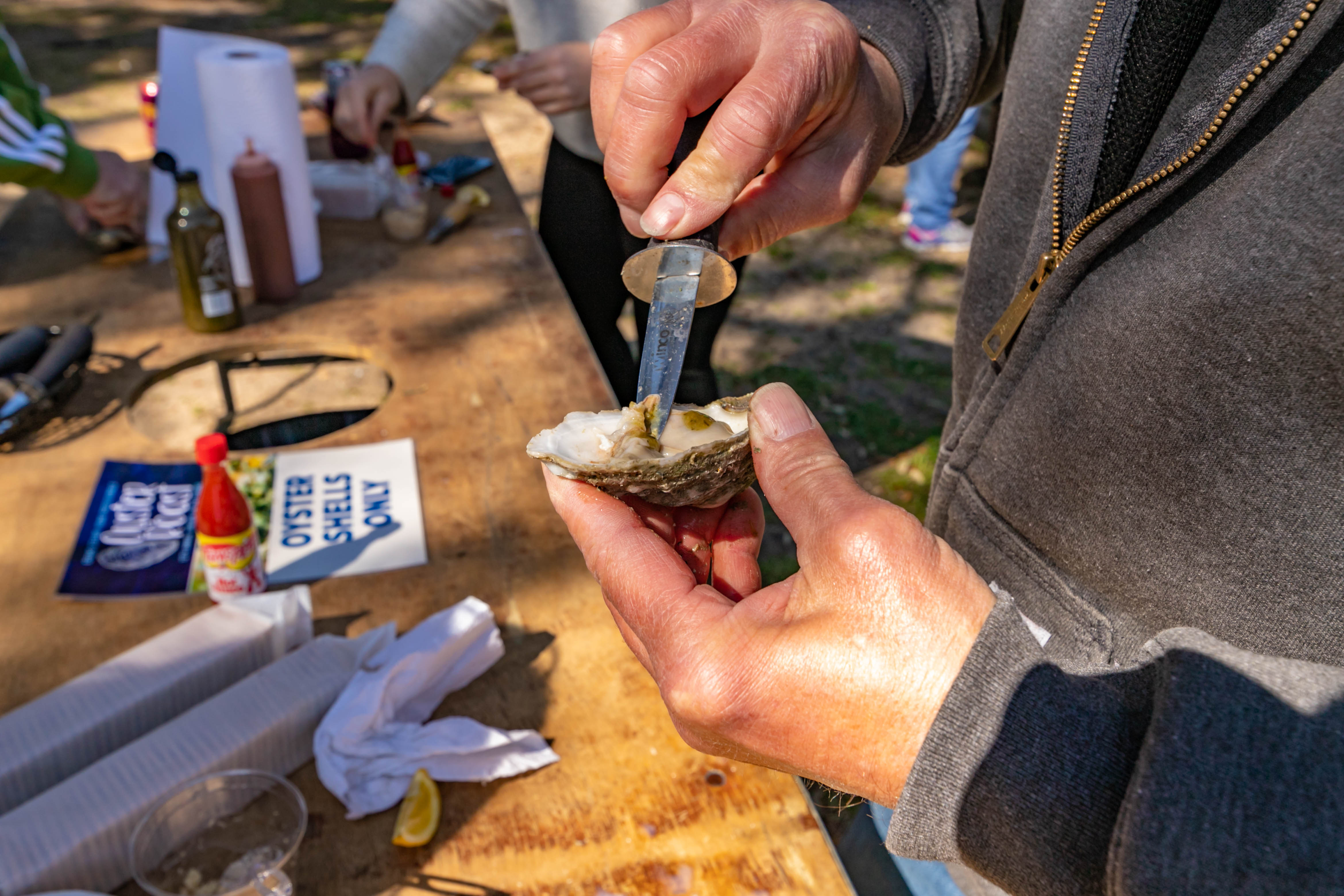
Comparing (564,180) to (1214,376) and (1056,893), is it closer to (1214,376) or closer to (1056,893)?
(1214,376)

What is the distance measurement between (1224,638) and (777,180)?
106cm

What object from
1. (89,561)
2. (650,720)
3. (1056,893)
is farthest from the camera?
(89,561)

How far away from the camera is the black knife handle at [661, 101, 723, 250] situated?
1.45m

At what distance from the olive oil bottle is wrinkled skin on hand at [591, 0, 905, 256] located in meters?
1.58

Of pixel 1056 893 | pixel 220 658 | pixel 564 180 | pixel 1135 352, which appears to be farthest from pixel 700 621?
pixel 564 180

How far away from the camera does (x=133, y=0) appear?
1163 centimetres

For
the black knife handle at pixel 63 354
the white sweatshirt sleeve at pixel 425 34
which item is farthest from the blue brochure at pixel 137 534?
the white sweatshirt sleeve at pixel 425 34

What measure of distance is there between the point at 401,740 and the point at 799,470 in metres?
0.81

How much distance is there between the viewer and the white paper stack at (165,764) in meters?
1.18

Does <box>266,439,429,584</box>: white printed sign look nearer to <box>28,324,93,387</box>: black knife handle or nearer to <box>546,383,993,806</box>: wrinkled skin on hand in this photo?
<box>28,324,93,387</box>: black knife handle

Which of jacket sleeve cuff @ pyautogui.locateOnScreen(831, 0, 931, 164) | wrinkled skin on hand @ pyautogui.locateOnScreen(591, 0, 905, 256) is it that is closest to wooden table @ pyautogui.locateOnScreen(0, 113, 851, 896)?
wrinkled skin on hand @ pyautogui.locateOnScreen(591, 0, 905, 256)

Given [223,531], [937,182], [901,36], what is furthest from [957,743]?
[937,182]

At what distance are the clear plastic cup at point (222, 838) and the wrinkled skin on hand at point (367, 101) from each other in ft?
9.32

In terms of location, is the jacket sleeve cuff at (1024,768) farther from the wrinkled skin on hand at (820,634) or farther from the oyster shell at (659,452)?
the oyster shell at (659,452)
